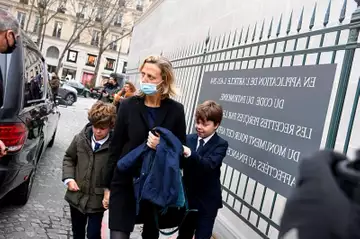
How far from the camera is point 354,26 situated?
2.87m

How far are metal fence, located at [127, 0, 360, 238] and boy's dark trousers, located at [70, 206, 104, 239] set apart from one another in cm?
144

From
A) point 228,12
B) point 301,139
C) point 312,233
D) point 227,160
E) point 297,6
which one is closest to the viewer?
point 312,233

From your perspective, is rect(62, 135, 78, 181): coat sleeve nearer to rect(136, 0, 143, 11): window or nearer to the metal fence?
the metal fence

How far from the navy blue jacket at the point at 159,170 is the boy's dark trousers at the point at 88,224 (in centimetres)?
70

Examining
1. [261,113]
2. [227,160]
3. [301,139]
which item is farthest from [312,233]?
[227,160]

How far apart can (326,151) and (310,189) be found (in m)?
0.15

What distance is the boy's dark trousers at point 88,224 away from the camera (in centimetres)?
327

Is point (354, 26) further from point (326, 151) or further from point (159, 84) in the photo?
point (326, 151)

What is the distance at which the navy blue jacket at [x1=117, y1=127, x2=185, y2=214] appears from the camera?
8.71 feet

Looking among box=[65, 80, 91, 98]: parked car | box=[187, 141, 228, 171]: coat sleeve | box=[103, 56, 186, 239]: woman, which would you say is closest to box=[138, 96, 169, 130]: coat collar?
box=[103, 56, 186, 239]: woman

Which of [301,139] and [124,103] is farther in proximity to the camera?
[301,139]

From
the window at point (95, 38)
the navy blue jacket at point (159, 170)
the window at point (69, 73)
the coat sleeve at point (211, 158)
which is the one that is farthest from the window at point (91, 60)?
the navy blue jacket at point (159, 170)

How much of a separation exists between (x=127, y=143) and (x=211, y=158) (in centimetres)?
68

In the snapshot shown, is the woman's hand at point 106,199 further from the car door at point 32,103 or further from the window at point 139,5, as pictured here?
the window at point 139,5
